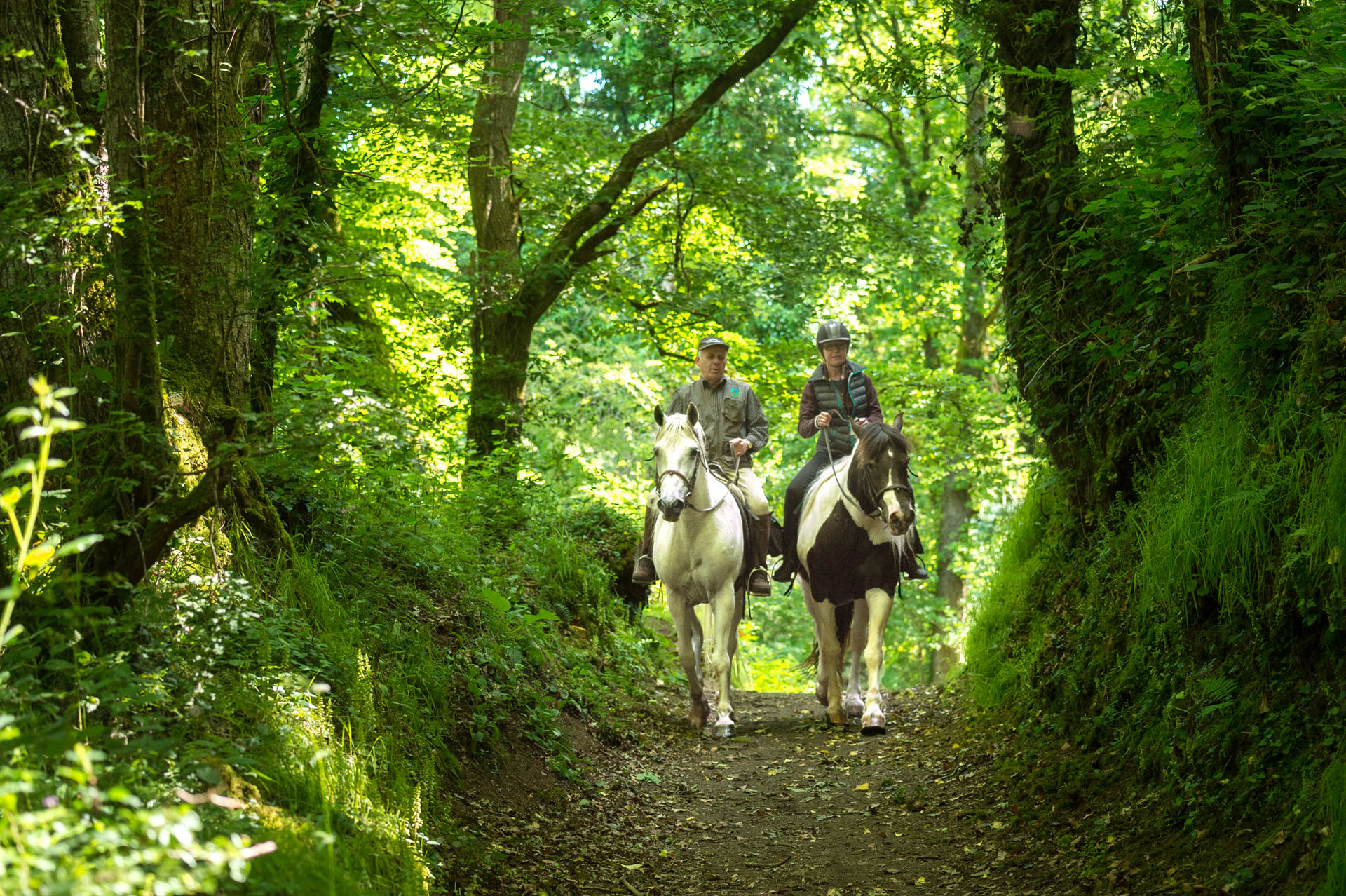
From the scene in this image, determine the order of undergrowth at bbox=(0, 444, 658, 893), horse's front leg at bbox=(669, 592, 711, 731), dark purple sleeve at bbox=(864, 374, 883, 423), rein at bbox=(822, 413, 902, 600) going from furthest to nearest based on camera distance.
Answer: dark purple sleeve at bbox=(864, 374, 883, 423) < horse's front leg at bbox=(669, 592, 711, 731) < rein at bbox=(822, 413, 902, 600) < undergrowth at bbox=(0, 444, 658, 893)

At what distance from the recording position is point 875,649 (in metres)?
9.37

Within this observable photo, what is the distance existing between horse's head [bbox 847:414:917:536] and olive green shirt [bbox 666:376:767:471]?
1.50 m

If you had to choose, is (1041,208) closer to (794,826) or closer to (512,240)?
(794,826)

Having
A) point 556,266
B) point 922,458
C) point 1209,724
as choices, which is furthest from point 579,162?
point 1209,724

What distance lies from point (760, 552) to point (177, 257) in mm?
6242

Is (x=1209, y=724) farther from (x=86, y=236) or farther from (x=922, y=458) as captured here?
(x=922, y=458)

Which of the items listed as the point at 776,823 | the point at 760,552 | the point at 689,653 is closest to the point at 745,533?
the point at 760,552

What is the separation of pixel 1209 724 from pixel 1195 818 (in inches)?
16.9

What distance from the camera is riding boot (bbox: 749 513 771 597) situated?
1024 cm

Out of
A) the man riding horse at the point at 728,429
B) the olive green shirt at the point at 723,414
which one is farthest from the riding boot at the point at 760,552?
the olive green shirt at the point at 723,414

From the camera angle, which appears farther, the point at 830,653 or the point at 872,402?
the point at 872,402

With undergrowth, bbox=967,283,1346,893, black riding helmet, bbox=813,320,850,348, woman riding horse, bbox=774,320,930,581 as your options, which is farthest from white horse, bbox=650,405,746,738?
undergrowth, bbox=967,283,1346,893

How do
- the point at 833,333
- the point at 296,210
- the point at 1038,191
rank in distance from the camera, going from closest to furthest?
the point at 296,210, the point at 1038,191, the point at 833,333

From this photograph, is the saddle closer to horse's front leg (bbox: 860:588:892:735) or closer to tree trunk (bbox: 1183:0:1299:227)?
horse's front leg (bbox: 860:588:892:735)
